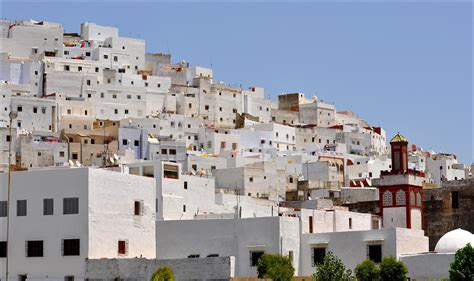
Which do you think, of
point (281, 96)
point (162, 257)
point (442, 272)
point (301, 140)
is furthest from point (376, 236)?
point (281, 96)

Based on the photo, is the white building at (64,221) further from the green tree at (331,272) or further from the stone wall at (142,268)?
the green tree at (331,272)

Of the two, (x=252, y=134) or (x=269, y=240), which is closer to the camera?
(x=269, y=240)

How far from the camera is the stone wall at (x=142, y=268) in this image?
43.1 meters

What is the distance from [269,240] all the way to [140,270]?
227 inches

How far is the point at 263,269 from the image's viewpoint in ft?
145

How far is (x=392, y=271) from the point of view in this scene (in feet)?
142

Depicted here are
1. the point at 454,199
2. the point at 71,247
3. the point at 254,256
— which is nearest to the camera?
the point at 71,247

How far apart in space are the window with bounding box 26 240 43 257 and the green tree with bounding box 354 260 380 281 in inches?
496

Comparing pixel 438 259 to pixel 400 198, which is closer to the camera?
pixel 438 259

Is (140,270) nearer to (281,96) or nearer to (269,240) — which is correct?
(269,240)

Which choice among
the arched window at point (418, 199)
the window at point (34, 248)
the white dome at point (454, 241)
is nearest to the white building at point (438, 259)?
the white dome at point (454, 241)

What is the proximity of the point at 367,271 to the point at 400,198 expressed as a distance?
10195 mm

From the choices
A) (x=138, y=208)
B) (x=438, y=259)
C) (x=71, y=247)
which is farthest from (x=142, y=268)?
(x=438, y=259)

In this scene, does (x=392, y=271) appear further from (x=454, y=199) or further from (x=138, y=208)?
(x=454, y=199)
